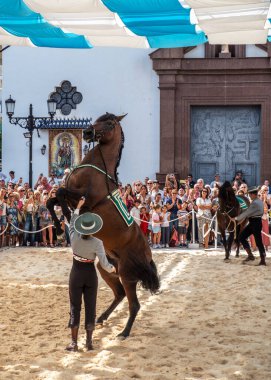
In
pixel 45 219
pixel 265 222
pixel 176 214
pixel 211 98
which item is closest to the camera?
pixel 265 222

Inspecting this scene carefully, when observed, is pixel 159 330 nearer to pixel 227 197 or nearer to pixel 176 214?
pixel 227 197

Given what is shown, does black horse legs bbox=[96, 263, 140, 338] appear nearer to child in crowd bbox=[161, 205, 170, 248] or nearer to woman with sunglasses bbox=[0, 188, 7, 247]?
woman with sunglasses bbox=[0, 188, 7, 247]

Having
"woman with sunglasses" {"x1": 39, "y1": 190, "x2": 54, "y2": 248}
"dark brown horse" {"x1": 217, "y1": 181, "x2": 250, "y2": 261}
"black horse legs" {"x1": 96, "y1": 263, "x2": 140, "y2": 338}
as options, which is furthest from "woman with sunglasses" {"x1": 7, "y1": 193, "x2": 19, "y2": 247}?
"black horse legs" {"x1": 96, "y1": 263, "x2": 140, "y2": 338}

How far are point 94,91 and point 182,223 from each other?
908cm

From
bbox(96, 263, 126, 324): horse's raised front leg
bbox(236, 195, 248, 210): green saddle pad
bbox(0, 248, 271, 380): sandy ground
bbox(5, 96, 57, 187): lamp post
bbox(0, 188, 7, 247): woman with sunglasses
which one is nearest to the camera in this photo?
bbox(0, 248, 271, 380): sandy ground

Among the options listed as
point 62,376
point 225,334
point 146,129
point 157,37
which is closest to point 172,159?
point 146,129

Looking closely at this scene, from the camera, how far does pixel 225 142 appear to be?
22938 millimetres

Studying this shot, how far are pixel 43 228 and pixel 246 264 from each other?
18.5 feet

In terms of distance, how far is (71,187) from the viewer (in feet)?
22.5

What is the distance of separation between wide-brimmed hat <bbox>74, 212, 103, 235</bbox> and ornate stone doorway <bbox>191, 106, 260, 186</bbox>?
1661cm

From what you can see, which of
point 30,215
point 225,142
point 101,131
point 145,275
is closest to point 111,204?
point 101,131

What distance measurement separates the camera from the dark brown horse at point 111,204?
694 centimetres

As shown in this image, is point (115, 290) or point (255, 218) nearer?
point (115, 290)

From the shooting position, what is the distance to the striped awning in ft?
21.8
